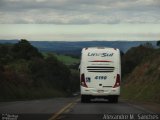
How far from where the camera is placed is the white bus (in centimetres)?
3606

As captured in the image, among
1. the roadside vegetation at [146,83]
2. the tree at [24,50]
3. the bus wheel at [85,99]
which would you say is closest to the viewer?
the bus wheel at [85,99]

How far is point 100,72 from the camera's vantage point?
36.3 m

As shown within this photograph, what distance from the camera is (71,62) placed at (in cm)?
18388

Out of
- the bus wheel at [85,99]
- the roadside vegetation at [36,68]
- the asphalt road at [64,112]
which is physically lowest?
the roadside vegetation at [36,68]

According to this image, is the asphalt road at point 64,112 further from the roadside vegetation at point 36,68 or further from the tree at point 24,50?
the tree at point 24,50

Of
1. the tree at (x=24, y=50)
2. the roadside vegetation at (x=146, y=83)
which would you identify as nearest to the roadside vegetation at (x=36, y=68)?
the tree at (x=24, y=50)

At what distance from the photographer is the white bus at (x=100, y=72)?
36.1m

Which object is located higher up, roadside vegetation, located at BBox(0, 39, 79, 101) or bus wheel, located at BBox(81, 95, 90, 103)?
bus wheel, located at BBox(81, 95, 90, 103)

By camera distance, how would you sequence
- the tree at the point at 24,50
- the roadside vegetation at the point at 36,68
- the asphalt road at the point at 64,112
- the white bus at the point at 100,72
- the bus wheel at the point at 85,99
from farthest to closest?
the tree at the point at 24,50
the roadside vegetation at the point at 36,68
the bus wheel at the point at 85,99
the white bus at the point at 100,72
the asphalt road at the point at 64,112

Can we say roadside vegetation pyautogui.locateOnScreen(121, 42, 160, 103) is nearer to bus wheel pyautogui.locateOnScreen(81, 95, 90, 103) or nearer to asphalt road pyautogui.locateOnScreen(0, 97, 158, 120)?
bus wheel pyautogui.locateOnScreen(81, 95, 90, 103)

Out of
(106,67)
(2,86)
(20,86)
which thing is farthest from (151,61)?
(106,67)

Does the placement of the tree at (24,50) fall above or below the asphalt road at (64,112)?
below

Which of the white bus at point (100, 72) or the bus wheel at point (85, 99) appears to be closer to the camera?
the white bus at point (100, 72)

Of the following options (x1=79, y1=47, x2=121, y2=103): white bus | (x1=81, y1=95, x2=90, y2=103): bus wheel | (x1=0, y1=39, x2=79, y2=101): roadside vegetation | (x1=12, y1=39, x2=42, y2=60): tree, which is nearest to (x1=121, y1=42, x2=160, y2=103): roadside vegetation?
(x1=81, y1=95, x2=90, y2=103): bus wheel
